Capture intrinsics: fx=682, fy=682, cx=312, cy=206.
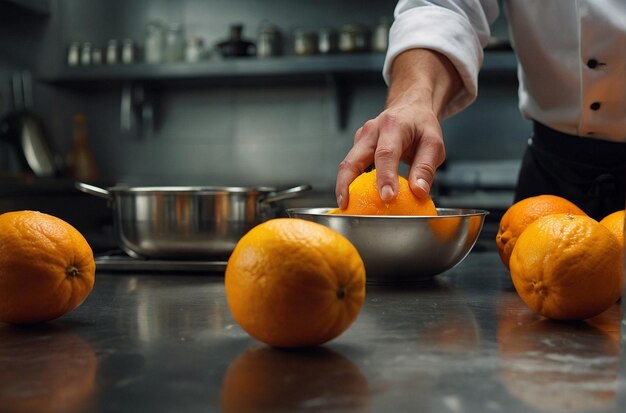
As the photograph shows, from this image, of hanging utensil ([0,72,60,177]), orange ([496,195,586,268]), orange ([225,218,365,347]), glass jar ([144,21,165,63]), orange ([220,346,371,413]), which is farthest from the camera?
glass jar ([144,21,165,63])

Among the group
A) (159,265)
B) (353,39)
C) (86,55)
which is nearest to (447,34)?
(159,265)

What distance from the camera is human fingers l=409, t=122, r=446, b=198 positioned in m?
0.89

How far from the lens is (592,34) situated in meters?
1.27

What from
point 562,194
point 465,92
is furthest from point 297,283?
point 562,194

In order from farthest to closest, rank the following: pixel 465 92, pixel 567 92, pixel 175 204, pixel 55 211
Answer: pixel 55 211 → pixel 567 92 → pixel 465 92 → pixel 175 204

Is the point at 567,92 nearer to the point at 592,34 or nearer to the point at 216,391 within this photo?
the point at 592,34

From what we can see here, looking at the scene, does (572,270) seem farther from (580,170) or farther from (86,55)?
(86,55)

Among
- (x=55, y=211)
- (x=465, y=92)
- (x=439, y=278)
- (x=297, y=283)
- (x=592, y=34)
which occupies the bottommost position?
(x=55, y=211)

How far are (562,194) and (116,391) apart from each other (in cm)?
125

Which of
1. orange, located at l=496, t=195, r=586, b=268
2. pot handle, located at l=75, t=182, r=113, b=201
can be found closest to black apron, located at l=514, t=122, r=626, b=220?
orange, located at l=496, t=195, r=586, b=268

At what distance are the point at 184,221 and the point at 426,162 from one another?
1.25 ft

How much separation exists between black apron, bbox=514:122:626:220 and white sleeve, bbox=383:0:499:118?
0.31 m

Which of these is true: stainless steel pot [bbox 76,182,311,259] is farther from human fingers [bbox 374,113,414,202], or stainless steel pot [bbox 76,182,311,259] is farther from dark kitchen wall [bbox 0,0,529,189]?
dark kitchen wall [bbox 0,0,529,189]

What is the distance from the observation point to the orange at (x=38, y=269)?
62 cm
